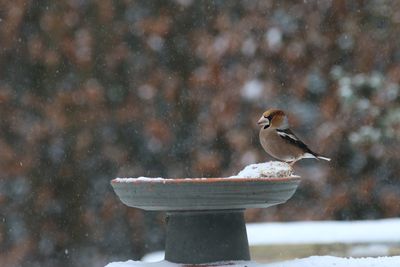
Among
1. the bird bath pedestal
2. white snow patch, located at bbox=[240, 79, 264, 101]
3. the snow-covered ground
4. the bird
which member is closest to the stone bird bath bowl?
the bird bath pedestal

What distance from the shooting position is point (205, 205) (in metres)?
2.93

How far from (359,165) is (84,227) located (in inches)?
82.1

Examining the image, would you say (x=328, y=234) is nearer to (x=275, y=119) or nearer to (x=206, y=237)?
(x=275, y=119)

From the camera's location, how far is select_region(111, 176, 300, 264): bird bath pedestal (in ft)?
9.41

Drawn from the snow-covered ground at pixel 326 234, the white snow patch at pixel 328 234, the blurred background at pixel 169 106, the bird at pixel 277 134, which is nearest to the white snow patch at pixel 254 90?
the blurred background at pixel 169 106

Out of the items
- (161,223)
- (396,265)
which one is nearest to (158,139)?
(161,223)

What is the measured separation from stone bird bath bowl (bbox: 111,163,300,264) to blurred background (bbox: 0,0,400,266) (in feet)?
11.2

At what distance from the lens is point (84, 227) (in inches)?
273

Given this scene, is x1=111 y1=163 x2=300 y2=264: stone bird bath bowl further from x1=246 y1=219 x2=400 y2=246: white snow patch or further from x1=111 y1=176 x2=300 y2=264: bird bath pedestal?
x1=246 y1=219 x2=400 y2=246: white snow patch

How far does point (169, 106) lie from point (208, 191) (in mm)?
3942

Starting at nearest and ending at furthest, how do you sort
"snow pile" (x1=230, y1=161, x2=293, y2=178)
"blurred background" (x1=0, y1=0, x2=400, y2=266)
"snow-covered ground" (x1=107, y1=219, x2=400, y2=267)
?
1. "snow pile" (x1=230, y1=161, x2=293, y2=178)
2. "snow-covered ground" (x1=107, y1=219, x2=400, y2=267)
3. "blurred background" (x1=0, y1=0, x2=400, y2=266)

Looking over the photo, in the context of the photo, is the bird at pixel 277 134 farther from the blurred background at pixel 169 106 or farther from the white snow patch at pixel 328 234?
the blurred background at pixel 169 106

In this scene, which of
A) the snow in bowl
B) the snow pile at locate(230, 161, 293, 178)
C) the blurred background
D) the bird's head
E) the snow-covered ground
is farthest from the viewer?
the blurred background

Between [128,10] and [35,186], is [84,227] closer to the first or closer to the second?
[35,186]
